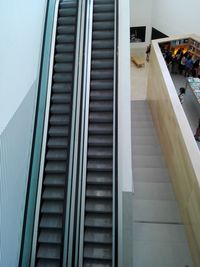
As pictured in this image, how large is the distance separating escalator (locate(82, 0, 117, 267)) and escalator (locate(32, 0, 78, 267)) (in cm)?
43

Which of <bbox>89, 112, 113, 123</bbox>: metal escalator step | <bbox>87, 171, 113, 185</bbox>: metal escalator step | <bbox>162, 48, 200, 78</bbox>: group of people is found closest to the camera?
<bbox>87, 171, 113, 185</bbox>: metal escalator step

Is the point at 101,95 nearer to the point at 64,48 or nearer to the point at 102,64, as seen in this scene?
the point at 102,64

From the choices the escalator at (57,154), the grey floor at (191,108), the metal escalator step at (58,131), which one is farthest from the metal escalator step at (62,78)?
the grey floor at (191,108)

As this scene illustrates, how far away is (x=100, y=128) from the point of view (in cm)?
449

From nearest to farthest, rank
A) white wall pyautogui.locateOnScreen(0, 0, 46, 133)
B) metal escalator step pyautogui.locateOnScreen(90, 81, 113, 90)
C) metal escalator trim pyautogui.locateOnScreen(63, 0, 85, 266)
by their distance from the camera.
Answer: white wall pyautogui.locateOnScreen(0, 0, 46, 133), metal escalator trim pyautogui.locateOnScreen(63, 0, 85, 266), metal escalator step pyautogui.locateOnScreen(90, 81, 113, 90)

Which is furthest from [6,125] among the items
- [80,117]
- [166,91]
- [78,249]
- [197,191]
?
[166,91]

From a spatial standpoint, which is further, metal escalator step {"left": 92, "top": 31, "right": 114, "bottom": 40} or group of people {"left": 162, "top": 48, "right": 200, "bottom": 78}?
group of people {"left": 162, "top": 48, "right": 200, "bottom": 78}

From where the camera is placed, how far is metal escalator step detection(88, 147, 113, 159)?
4.27 metres

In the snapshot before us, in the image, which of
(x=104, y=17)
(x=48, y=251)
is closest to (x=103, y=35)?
(x=104, y=17)

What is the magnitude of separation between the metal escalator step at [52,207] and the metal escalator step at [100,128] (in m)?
1.37

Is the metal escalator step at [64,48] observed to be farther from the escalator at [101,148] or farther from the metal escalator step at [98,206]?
the metal escalator step at [98,206]

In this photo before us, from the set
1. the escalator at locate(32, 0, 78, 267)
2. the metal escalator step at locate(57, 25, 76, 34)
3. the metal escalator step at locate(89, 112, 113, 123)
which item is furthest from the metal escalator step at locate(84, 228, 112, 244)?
the metal escalator step at locate(57, 25, 76, 34)

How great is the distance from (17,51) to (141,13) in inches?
447

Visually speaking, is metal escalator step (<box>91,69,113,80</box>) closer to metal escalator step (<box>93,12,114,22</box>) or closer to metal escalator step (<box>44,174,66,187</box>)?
metal escalator step (<box>93,12,114,22</box>)
